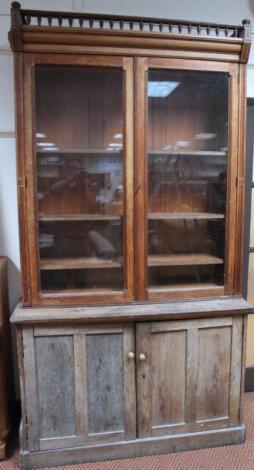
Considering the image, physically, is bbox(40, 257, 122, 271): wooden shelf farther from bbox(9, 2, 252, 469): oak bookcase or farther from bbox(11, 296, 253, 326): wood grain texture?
bbox(11, 296, 253, 326): wood grain texture

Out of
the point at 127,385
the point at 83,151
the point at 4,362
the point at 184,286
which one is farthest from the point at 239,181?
the point at 4,362

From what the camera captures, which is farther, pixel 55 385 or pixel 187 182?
pixel 187 182

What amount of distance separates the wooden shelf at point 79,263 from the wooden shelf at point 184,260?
0.22 meters

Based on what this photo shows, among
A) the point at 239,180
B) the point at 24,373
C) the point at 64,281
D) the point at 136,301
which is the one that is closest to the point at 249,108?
the point at 239,180

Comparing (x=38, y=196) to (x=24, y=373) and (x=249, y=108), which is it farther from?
(x=249, y=108)

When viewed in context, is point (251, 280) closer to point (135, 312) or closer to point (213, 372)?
point (213, 372)

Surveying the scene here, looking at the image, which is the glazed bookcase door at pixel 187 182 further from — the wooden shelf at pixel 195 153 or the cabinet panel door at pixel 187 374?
the cabinet panel door at pixel 187 374

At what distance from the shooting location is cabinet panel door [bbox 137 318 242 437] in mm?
1795

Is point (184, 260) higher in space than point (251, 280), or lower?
higher

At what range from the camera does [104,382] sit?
1.78m

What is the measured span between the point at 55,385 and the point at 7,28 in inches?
79.7

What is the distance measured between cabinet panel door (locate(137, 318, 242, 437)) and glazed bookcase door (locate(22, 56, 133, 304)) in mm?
353

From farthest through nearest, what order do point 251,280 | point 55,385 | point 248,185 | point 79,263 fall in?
point 251,280 < point 248,185 < point 79,263 < point 55,385

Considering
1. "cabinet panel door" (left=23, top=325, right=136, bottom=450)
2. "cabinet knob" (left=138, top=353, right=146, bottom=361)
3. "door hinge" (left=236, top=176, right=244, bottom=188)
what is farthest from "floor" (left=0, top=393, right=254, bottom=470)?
"door hinge" (left=236, top=176, right=244, bottom=188)
